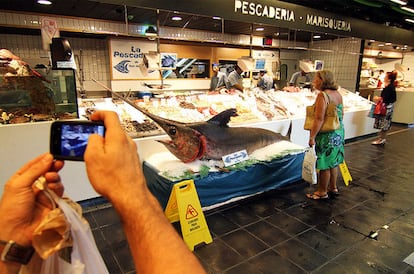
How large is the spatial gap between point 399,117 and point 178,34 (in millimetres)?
8062

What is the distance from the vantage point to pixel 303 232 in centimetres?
306

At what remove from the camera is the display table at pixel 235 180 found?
122 inches

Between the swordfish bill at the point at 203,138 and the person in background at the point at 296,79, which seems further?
the person in background at the point at 296,79

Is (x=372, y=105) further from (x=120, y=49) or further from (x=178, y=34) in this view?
(x=120, y=49)

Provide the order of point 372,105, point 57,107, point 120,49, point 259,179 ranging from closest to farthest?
point 57,107 → point 259,179 → point 372,105 → point 120,49

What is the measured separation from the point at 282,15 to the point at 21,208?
6086 mm

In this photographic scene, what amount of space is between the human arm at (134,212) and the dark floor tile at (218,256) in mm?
1957

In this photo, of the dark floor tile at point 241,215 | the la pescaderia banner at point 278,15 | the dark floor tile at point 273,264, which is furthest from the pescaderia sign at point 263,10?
the dark floor tile at point 273,264

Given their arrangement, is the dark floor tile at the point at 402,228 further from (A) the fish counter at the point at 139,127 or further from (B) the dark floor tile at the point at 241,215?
(B) the dark floor tile at the point at 241,215

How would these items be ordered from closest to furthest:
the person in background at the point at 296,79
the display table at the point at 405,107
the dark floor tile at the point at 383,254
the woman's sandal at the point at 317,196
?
the dark floor tile at the point at 383,254
the woman's sandal at the point at 317,196
the person in background at the point at 296,79
the display table at the point at 405,107

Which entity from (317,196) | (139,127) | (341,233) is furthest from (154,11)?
(341,233)

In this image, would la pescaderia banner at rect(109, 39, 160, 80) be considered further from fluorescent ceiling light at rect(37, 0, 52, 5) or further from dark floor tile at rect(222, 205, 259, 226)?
dark floor tile at rect(222, 205, 259, 226)

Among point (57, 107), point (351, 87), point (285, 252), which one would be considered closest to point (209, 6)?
point (57, 107)

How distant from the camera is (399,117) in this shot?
9.50 m
